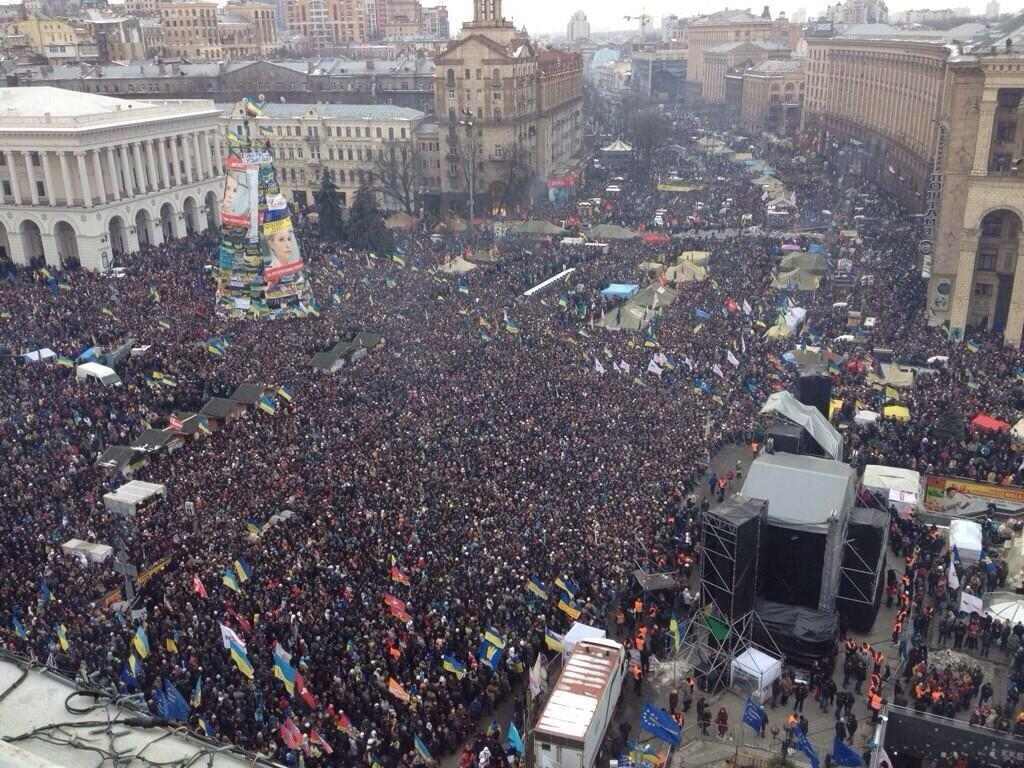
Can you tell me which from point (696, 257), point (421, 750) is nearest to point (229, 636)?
point (421, 750)

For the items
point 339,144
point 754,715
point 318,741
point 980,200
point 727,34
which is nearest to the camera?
point 318,741

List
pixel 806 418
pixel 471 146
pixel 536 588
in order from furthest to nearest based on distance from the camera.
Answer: pixel 471 146
pixel 806 418
pixel 536 588

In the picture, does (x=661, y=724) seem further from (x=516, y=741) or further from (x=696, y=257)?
(x=696, y=257)

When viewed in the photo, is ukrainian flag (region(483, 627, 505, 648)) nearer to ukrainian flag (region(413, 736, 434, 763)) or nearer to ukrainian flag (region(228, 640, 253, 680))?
ukrainian flag (region(413, 736, 434, 763))

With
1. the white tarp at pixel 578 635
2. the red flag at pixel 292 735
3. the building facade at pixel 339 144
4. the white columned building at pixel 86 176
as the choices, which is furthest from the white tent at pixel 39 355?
the building facade at pixel 339 144

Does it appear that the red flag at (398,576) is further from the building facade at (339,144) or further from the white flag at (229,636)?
the building facade at (339,144)

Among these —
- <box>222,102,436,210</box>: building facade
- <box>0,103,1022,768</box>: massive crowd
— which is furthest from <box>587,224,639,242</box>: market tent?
<box>222,102,436,210</box>: building facade

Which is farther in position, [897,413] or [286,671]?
[897,413]
